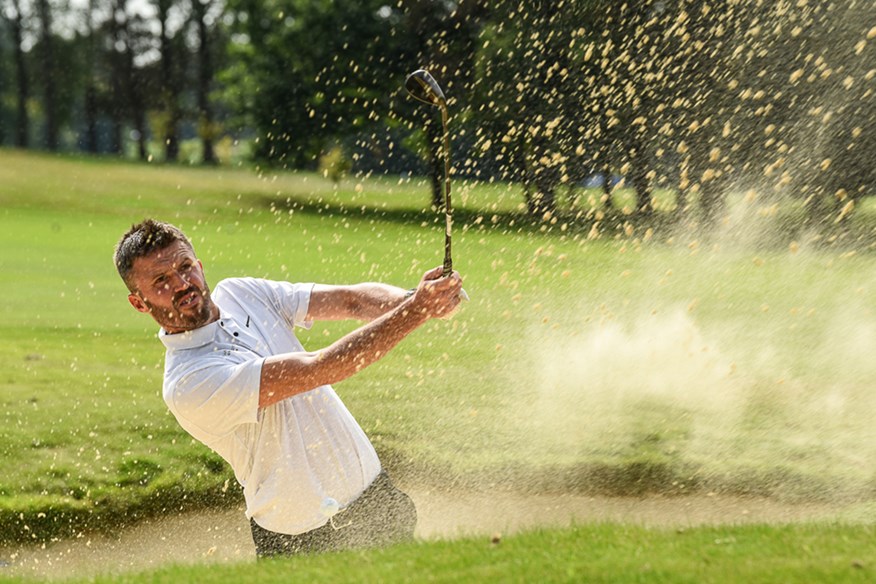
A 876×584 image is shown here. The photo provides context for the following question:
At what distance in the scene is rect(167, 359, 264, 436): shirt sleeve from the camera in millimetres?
3451

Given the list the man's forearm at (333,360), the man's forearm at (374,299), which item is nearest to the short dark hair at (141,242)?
the man's forearm at (333,360)

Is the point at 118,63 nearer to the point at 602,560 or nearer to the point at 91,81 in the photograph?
the point at 91,81

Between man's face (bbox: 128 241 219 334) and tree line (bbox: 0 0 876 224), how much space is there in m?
5.95

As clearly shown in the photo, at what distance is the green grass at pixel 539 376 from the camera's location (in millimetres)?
6207

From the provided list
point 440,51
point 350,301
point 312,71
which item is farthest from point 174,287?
point 312,71

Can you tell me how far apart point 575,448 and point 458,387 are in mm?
1676

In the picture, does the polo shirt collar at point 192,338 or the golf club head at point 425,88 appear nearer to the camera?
the polo shirt collar at point 192,338

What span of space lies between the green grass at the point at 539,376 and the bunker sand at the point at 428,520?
0.60 ft

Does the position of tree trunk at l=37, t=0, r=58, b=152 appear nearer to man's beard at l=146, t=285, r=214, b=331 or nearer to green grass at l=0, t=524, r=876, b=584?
man's beard at l=146, t=285, r=214, b=331

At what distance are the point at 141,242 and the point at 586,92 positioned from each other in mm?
13344

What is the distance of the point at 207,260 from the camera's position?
48.6ft

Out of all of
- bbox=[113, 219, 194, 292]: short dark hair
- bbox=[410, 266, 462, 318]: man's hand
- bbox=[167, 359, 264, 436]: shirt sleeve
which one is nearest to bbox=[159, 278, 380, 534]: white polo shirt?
bbox=[167, 359, 264, 436]: shirt sleeve

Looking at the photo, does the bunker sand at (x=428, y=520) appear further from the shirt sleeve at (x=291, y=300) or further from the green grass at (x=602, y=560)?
the shirt sleeve at (x=291, y=300)

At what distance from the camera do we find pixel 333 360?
3461 millimetres
